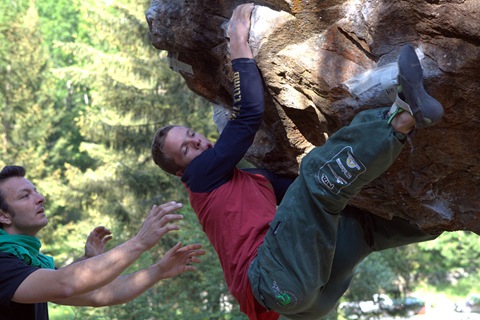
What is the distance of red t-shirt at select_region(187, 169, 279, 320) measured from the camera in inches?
157

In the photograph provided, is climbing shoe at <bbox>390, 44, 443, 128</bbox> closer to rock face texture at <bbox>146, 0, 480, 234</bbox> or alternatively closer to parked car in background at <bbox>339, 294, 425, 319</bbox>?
→ rock face texture at <bbox>146, 0, 480, 234</bbox>

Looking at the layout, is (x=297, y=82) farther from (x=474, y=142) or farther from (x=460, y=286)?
(x=460, y=286)

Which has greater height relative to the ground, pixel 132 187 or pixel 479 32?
pixel 479 32

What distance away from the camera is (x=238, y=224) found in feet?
13.1

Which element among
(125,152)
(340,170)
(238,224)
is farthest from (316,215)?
(125,152)

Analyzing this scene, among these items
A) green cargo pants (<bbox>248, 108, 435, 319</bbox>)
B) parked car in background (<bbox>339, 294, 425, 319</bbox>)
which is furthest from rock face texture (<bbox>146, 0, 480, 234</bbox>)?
parked car in background (<bbox>339, 294, 425, 319</bbox>)

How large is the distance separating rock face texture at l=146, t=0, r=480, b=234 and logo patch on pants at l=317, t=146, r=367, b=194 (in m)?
0.41

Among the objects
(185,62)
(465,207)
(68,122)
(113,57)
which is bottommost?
(68,122)

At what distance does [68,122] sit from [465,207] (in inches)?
1083

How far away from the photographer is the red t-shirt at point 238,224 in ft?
13.1

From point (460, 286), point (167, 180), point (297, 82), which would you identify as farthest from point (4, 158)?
point (297, 82)

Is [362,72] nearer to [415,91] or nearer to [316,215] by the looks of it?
[415,91]

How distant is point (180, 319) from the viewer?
11398 mm

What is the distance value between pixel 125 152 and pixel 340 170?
1253cm
